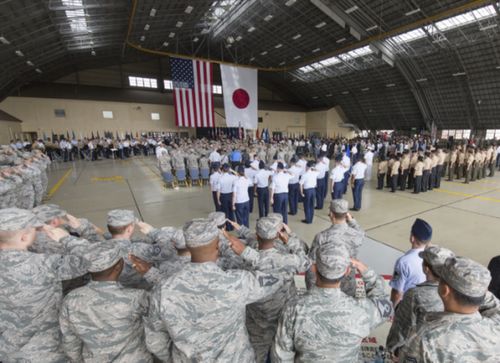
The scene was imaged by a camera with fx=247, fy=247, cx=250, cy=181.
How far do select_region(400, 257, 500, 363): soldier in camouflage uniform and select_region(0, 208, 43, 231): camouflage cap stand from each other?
2605 millimetres

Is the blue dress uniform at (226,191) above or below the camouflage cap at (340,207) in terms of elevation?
below

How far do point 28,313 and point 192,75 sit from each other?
69.4ft

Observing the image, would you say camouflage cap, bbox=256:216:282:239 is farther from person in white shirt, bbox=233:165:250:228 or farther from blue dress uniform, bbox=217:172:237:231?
blue dress uniform, bbox=217:172:237:231

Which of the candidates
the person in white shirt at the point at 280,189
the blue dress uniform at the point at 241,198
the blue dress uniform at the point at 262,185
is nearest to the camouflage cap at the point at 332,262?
the blue dress uniform at the point at 241,198

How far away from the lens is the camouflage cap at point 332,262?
1377mm

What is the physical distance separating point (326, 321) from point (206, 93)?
2165 centimetres

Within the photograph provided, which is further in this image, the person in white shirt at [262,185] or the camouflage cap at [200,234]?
the person in white shirt at [262,185]

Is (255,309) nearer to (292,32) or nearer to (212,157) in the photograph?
(212,157)

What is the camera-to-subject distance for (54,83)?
22.6 m

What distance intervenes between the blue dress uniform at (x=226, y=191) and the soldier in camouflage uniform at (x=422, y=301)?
4.15 m

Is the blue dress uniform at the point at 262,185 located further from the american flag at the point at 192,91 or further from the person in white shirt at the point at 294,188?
the american flag at the point at 192,91

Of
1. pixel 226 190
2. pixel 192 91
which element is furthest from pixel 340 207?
pixel 192 91

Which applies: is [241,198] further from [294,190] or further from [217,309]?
[217,309]

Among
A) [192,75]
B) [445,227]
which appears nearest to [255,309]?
[445,227]
